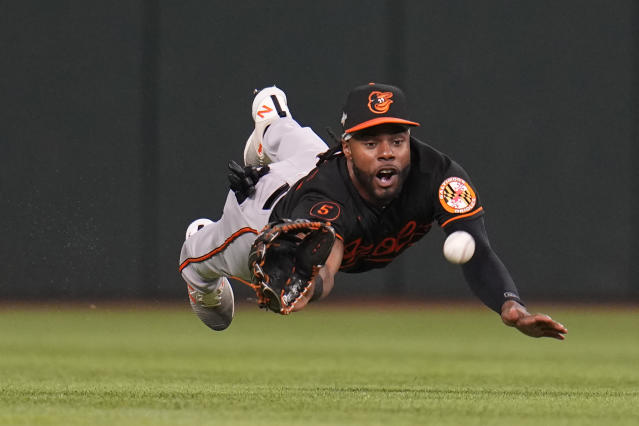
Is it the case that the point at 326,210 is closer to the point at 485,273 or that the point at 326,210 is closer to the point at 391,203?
the point at 391,203

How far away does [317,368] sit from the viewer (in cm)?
654

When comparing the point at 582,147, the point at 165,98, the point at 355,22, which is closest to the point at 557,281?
the point at 582,147

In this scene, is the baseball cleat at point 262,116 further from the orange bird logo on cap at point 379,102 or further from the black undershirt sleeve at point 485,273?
the black undershirt sleeve at point 485,273

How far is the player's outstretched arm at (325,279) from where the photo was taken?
14.4 feet

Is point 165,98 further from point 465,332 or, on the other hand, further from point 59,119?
Result: point 465,332

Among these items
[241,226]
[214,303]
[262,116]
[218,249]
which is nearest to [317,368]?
[214,303]

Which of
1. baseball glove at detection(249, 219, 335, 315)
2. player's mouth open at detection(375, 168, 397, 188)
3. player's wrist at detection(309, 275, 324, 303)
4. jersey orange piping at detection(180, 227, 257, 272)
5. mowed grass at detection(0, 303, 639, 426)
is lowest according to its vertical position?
mowed grass at detection(0, 303, 639, 426)

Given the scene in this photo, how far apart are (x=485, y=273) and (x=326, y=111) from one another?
6.89 metres

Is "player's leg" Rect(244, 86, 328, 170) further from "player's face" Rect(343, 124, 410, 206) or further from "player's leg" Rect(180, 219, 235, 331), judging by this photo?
"player's face" Rect(343, 124, 410, 206)

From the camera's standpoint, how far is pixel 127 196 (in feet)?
35.9

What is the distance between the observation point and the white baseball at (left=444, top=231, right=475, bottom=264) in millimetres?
4359

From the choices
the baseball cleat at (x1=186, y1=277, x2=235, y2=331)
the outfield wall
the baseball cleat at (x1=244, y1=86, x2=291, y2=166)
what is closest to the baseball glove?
the baseball cleat at (x1=186, y1=277, x2=235, y2=331)

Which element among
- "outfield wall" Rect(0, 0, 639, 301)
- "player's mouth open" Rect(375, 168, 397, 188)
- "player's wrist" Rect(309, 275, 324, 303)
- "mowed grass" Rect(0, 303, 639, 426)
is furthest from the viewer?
"outfield wall" Rect(0, 0, 639, 301)

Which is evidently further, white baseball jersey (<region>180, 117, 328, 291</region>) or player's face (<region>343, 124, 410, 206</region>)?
white baseball jersey (<region>180, 117, 328, 291</region>)
